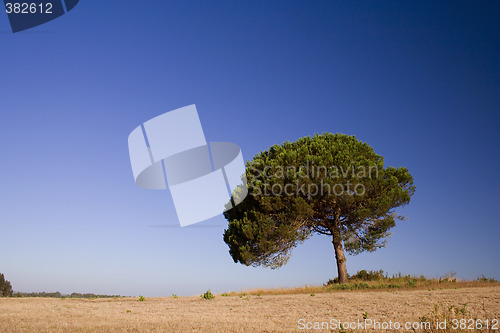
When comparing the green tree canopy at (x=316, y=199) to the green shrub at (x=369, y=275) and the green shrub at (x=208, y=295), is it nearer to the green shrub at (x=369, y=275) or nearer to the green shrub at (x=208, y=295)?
the green shrub at (x=369, y=275)

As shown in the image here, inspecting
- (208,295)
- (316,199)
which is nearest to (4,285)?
(208,295)

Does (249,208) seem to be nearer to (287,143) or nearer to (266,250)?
(266,250)

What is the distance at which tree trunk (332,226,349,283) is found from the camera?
24953 millimetres

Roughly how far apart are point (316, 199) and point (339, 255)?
455 cm

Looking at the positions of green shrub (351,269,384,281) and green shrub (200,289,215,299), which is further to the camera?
green shrub (351,269,384,281)

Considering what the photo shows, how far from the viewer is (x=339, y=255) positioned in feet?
83.6

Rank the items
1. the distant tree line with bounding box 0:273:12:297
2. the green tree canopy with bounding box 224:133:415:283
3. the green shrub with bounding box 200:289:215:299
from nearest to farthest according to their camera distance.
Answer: the green shrub with bounding box 200:289:215:299
the green tree canopy with bounding box 224:133:415:283
the distant tree line with bounding box 0:273:12:297

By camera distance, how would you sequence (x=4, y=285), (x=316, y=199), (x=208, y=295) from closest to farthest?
(x=208, y=295)
(x=316, y=199)
(x=4, y=285)

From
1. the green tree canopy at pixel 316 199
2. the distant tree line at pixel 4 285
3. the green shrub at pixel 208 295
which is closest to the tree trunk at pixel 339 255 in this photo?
the green tree canopy at pixel 316 199

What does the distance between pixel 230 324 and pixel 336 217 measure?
1854cm

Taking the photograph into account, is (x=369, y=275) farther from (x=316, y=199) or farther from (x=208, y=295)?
(x=208, y=295)

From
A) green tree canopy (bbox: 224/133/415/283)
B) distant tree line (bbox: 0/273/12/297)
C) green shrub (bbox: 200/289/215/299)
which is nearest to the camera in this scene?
green shrub (bbox: 200/289/215/299)

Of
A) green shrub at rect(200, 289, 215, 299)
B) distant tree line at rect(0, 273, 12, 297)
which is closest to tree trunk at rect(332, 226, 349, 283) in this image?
green shrub at rect(200, 289, 215, 299)

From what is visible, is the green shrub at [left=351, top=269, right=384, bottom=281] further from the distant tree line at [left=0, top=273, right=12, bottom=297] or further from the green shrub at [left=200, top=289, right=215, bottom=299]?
the distant tree line at [left=0, top=273, right=12, bottom=297]
